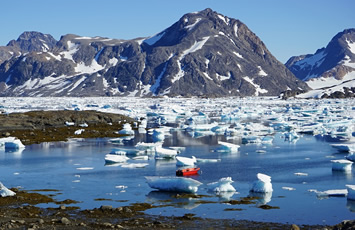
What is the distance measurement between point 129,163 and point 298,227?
1488 cm

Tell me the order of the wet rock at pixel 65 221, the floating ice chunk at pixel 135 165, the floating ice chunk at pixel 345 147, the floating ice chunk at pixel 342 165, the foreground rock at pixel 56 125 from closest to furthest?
the wet rock at pixel 65 221 < the floating ice chunk at pixel 342 165 < the floating ice chunk at pixel 135 165 < the floating ice chunk at pixel 345 147 < the foreground rock at pixel 56 125

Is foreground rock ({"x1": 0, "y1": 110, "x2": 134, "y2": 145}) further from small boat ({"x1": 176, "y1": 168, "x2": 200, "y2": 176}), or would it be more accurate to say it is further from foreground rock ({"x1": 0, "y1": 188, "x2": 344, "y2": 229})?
foreground rock ({"x1": 0, "y1": 188, "x2": 344, "y2": 229})

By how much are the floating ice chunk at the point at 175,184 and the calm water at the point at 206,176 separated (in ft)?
1.35

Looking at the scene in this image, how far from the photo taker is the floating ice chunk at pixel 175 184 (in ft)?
67.4

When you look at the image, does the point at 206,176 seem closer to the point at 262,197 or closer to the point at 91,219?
the point at 262,197

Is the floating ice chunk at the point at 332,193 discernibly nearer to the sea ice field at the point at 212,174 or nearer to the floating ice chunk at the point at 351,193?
the sea ice field at the point at 212,174

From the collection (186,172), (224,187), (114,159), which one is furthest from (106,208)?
(114,159)

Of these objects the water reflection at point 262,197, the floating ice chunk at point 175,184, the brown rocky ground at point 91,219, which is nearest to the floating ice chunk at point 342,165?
the water reflection at point 262,197

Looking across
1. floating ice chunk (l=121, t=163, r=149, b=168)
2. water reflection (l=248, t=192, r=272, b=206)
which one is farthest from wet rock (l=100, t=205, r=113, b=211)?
floating ice chunk (l=121, t=163, r=149, b=168)

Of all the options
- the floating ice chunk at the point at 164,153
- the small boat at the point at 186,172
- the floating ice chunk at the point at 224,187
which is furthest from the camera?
the floating ice chunk at the point at 164,153

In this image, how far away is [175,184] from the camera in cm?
2081

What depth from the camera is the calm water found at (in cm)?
1788

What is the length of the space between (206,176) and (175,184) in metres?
4.08

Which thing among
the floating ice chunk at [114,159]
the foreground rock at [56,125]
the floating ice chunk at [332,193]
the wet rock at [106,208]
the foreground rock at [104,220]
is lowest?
the foreground rock at [104,220]
